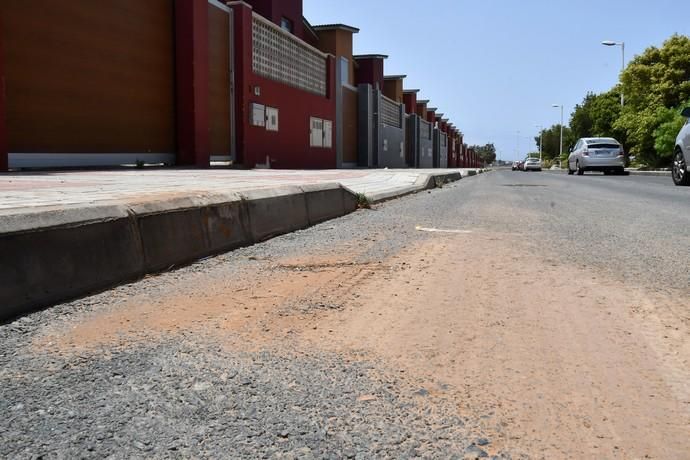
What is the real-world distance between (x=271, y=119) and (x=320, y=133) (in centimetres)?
588

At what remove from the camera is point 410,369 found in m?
2.47

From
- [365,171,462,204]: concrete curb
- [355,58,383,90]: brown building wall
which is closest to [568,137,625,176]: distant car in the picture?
[365,171,462,204]: concrete curb

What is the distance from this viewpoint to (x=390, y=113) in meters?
40.8

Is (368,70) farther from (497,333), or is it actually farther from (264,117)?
(497,333)

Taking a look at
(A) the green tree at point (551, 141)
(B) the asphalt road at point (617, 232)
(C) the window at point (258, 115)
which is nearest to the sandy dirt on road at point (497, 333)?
(B) the asphalt road at point (617, 232)

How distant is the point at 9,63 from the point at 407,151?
37840 millimetres

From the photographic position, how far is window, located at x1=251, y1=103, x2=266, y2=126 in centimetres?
1977

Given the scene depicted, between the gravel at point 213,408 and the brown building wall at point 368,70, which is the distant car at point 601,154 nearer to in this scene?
the brown building wall at point 368,70

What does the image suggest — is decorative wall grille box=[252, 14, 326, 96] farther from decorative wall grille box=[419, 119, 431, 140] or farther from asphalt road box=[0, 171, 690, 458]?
decorative wall grille box=[419, 119, 431, 140]

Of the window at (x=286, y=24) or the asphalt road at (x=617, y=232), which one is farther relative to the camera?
the window at (x=286, y=24)

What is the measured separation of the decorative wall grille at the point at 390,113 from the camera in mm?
38031

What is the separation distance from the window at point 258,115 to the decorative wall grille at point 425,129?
105 feet

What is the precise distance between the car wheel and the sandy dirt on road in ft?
41.0

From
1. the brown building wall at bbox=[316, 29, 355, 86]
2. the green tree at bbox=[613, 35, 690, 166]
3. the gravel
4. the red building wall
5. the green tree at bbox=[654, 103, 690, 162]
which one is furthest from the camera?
the green tree at bbox=[613, 35, 690, 166]
